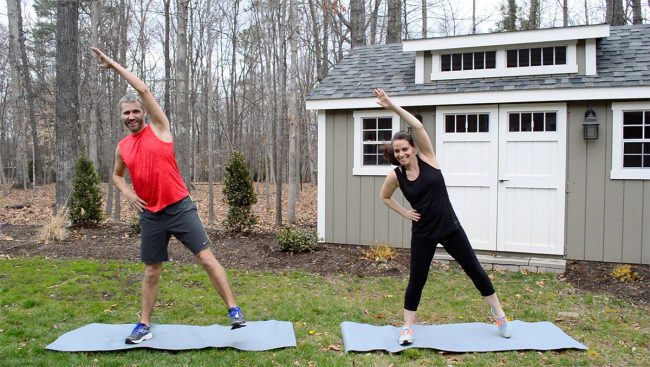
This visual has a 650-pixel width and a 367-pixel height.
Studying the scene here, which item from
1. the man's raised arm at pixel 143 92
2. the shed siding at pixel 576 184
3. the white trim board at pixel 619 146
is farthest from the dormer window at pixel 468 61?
the man's raised arm at pixel 143 92

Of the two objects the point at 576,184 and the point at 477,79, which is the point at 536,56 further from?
the point at 576,184

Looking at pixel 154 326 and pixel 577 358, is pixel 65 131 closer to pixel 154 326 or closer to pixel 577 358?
pixel 154 326

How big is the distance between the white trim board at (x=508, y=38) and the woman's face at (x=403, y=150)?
462 cm

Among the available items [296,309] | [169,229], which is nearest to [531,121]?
[296,309]

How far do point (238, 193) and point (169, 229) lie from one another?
17.8 feet

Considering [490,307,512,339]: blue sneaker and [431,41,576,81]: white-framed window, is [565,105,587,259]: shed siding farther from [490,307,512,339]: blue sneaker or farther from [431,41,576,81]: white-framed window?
[490,307,512,339]: blue sneaker

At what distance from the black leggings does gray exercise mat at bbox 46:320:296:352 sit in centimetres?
106

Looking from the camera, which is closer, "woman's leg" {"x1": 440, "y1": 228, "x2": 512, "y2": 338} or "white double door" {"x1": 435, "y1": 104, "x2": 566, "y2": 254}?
"woman's leg" {"x1": 440, "y1": 228, "x2": 512, "y2": 338}

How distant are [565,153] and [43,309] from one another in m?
6.76

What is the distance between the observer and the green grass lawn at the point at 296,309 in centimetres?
372

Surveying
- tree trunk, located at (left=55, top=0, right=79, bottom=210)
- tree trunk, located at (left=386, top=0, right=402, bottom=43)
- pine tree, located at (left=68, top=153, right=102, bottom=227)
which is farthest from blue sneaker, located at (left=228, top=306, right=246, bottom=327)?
tree trunk, located at (left=386, top=0, right=402, bottom=43)

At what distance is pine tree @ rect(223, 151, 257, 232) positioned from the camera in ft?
30.3

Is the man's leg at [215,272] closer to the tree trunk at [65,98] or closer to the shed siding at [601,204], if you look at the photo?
the shed siding at [601,204]

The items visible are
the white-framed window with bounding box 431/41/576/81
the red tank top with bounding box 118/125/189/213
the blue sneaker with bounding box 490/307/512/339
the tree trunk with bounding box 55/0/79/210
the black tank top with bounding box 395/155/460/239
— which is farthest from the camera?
the tree trunk with bounding box 55/0/79/210
